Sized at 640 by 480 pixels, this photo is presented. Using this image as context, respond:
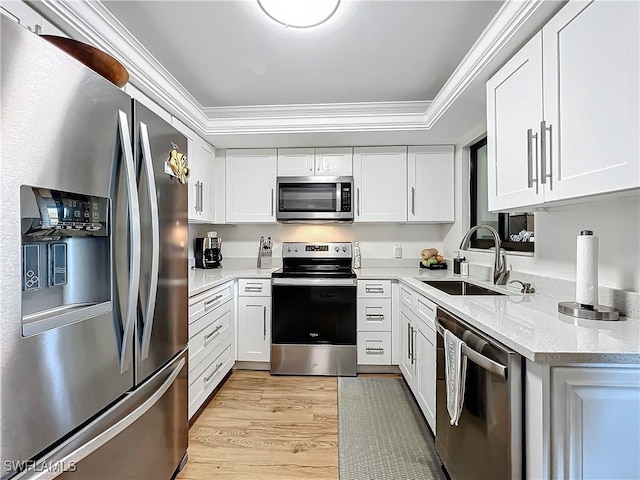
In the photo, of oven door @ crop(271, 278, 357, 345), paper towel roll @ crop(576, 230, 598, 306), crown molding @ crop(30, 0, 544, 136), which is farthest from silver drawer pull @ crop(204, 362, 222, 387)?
paper towel roll @ crop(576, 230, 598, 306)

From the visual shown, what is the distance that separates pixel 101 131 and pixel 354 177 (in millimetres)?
2548

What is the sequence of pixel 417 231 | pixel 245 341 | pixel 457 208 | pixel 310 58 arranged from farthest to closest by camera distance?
pixel 417 231
pixel 457 208
pixel 245 341
pixel 310 58

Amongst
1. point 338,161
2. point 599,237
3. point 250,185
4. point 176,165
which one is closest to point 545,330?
point 599,237

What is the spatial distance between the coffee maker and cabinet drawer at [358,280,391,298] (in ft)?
4.94

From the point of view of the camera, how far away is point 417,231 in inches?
146

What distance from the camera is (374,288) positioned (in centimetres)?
306

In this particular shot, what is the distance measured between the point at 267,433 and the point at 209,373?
2.03 feet

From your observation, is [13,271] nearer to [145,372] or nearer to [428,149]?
[145,372]

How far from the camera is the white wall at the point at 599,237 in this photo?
138cm

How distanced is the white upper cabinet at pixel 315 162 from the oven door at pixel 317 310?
42.6 inches

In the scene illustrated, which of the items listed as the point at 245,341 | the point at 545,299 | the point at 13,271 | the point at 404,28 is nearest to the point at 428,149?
the point at 404,28

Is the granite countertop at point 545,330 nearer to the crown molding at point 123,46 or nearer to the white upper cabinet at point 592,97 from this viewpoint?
the white upper cabinet at point 592,97

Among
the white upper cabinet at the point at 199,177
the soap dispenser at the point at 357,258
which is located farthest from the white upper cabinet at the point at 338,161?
the white upper cabinet at the point at 199,177

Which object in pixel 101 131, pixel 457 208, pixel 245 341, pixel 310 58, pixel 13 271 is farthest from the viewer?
pixel 457 208
